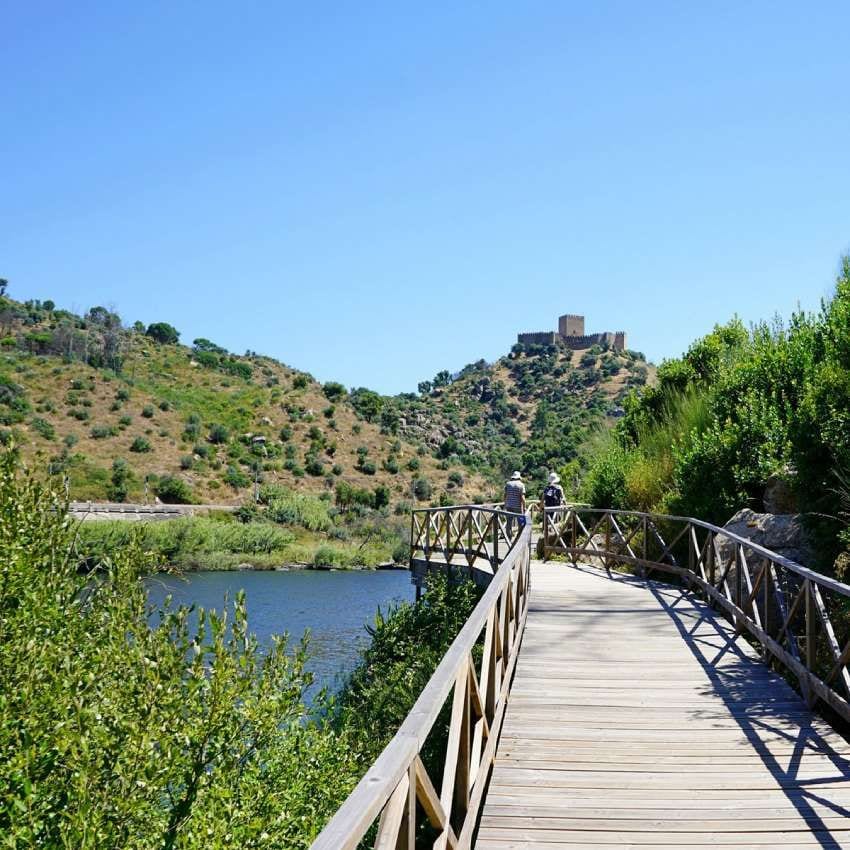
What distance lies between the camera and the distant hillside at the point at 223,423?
172 ft

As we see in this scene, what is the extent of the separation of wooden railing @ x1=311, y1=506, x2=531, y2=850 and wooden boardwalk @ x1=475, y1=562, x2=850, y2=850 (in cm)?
22

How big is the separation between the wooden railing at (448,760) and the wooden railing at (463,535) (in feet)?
21.0

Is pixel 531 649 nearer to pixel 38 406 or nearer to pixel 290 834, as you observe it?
pixel 290 834

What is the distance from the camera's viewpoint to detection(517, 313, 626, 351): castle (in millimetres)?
112438

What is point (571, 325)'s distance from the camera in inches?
4749

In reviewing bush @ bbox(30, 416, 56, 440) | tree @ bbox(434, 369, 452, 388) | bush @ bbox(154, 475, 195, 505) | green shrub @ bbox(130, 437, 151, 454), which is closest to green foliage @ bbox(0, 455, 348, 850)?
bush @ bbox(154, 475, 195, 505)

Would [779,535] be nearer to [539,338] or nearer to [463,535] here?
[463,535]

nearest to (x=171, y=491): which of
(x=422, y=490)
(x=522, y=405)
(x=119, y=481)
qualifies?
(x=119, y=481)

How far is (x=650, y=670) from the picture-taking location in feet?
25.0

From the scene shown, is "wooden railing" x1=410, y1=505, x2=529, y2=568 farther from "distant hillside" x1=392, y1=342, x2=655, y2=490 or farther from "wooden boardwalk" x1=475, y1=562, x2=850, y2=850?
"distant hillside" x1=392, y1=342, x2=655, y2=490

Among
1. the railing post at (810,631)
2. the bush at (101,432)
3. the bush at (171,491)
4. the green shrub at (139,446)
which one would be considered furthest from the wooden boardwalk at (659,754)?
the bush at (101,432)

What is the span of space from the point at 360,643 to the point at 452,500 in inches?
1462

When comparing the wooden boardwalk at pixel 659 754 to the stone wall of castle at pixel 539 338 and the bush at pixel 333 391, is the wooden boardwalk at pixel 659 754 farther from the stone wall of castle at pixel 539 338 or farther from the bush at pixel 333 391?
the stone wall of castle at pixel 539 338

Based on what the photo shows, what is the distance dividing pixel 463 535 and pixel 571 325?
104860 mm
